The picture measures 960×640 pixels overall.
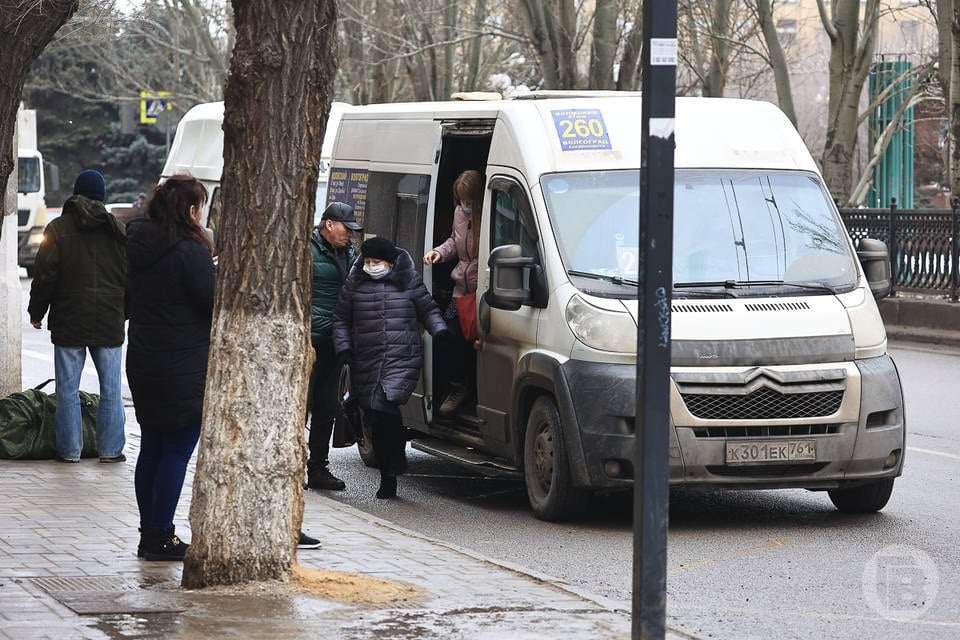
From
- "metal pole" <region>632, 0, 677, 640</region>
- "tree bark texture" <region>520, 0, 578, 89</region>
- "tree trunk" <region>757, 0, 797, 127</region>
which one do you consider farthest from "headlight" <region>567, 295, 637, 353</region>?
"tree bark texture" <region>520, 0, 578, 89</region>

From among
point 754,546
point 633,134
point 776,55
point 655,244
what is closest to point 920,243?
point 776,55

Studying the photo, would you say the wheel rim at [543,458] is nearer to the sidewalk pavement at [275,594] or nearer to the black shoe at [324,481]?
the sidewalk pavement at [275,594]

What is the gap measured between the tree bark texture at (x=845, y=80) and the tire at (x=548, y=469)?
1747cm

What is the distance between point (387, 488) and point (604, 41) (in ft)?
63.8

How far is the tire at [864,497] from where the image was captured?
9.23 meters

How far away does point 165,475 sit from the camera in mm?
7504

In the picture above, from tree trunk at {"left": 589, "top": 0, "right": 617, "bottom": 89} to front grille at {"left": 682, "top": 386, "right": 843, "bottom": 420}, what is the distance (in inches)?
802

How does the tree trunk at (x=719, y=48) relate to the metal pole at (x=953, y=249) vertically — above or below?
above

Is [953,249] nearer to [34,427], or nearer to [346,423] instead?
[346,423]

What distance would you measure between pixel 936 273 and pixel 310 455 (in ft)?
42.9

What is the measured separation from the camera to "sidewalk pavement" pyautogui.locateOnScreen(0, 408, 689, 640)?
5934mm

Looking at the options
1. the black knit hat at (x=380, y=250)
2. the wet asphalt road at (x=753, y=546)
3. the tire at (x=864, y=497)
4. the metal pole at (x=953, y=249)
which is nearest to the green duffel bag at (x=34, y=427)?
the wet asphalt road at (x=753, y=546)

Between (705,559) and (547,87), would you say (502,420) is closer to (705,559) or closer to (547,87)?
(705,559)

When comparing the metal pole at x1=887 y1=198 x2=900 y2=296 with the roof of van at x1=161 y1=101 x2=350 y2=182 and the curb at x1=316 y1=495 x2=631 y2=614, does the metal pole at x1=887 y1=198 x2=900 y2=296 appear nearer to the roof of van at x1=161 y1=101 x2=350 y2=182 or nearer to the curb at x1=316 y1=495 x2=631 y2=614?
the roof of van at x1=161 y1=101 x2=350 y2=182
